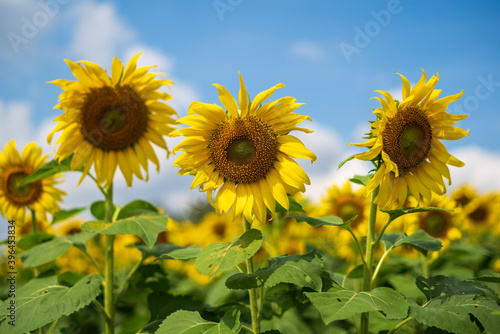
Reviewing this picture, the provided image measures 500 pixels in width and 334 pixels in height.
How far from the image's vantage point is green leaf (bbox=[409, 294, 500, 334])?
220 centimetres

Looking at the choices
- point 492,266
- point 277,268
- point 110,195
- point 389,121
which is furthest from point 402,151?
point 492,266

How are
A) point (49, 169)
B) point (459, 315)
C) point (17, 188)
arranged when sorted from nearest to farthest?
point (459, 315)
point (49, 169)
point (17, 188)

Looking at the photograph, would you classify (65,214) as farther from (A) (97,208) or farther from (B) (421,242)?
(B) (421,242)

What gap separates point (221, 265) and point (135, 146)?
1686 mm

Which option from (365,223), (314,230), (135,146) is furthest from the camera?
(314,230)

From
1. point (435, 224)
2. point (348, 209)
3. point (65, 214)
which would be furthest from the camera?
point (348, 209)

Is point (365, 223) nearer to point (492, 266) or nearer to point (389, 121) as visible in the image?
point (492, 266)

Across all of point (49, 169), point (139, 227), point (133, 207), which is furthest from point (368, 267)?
point (49, 169)

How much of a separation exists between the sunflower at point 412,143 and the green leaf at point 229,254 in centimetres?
76

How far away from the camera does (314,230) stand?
5910 millimetres

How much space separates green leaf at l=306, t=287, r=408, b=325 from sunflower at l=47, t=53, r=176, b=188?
184cm

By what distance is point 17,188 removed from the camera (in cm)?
427

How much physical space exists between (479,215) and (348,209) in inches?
101

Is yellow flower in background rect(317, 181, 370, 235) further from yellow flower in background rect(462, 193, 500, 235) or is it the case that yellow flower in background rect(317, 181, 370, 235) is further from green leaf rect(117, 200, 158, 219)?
green leaf rect(117, 200, 158, 219)
